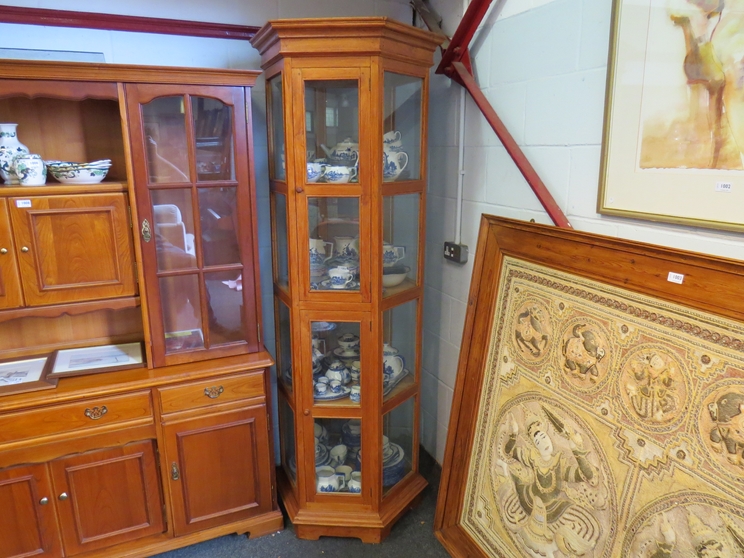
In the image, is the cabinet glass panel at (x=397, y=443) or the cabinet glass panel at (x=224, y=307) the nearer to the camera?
the cabinet glass panel at (x=224, y=307)

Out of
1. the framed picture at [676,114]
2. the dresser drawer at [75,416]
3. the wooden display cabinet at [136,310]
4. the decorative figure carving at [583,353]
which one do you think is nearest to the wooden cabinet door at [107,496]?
the wooden display cabinet at [136,310]

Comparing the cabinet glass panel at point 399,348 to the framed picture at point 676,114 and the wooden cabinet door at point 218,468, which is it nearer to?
the wooden cabinet door at point 218,468

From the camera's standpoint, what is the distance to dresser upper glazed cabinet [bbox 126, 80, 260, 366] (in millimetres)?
1763

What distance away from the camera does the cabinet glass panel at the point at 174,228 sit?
5.98 ft

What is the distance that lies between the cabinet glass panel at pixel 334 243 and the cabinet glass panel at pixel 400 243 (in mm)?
118

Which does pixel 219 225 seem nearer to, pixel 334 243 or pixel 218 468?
pixel 334 243

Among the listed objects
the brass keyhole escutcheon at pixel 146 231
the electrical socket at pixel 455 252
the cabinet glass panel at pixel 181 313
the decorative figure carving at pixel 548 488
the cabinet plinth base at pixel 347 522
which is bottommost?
the cabinet plinth base at pixel 347 522

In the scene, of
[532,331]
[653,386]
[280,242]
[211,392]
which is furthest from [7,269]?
[653,386]

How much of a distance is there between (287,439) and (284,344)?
45cm

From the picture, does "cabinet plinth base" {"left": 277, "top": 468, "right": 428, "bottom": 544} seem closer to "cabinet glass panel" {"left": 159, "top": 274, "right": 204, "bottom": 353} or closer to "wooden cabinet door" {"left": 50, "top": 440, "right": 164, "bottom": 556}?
"wooden cabinet door" {"left": 50, "top": 440, "right": 164, "bottom": 556}

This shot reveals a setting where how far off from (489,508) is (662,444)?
670 mm

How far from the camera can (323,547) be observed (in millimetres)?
2035

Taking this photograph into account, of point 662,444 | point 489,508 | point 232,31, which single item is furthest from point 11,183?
point 662,444

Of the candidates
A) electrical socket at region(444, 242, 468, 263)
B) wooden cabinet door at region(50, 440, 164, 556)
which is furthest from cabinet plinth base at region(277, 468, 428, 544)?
electrical socket at region(444, 242, 468, 263)
